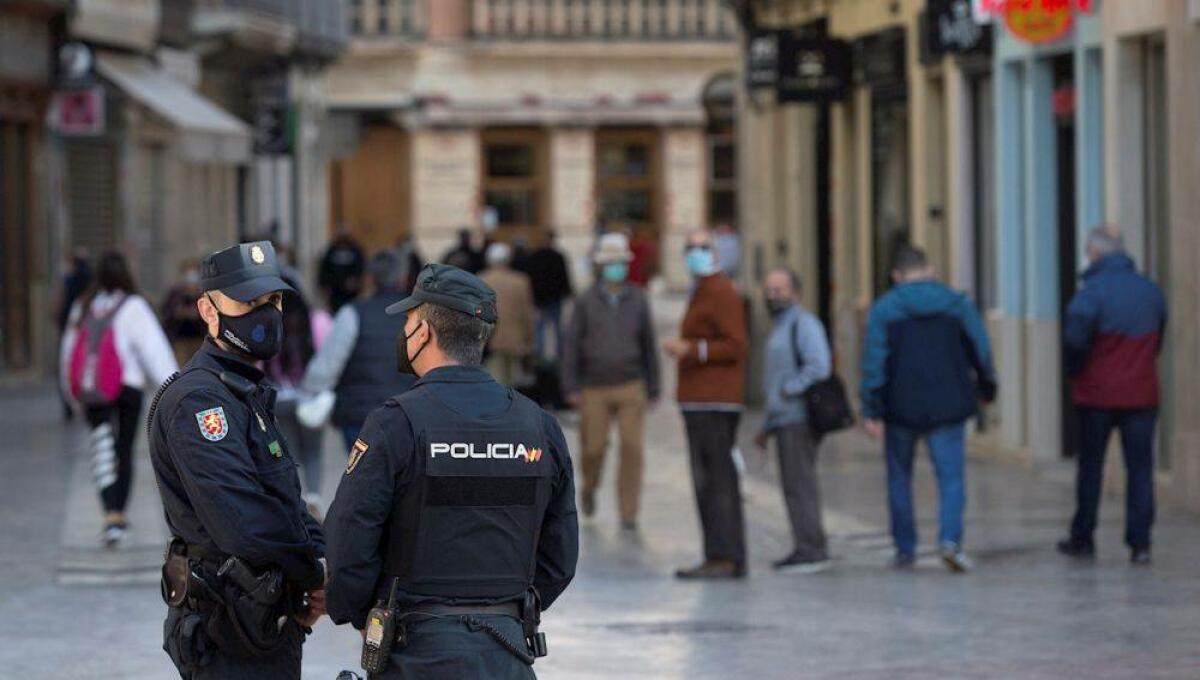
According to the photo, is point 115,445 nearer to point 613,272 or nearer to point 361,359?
point 361,359

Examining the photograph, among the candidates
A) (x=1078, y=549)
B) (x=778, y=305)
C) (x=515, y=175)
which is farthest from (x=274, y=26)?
(x=1078, y=549)

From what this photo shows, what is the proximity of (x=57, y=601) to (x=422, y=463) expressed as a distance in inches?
291

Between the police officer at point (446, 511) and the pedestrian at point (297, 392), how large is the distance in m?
9.72

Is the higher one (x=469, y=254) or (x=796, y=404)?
(x=469, y=254)

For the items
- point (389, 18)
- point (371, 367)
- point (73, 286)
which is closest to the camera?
point (371, 367)

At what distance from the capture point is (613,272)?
640 inches

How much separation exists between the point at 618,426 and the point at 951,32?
6.70 meters

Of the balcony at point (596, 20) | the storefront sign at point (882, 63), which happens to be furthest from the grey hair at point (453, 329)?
the balcony at point (596, 20)

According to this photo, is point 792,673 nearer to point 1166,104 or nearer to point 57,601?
point 57,601

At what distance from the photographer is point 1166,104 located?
17.4 metres

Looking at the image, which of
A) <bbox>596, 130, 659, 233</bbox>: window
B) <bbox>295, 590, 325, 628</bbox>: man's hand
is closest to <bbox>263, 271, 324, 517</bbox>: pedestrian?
<bbox>295, 590, 325, 628</bbox>: man's hand

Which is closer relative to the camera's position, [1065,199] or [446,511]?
[446,511]

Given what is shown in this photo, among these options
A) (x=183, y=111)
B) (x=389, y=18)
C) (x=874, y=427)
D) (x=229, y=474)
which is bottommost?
(x=874, y=427)

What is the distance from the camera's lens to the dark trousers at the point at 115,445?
15.0 metres
